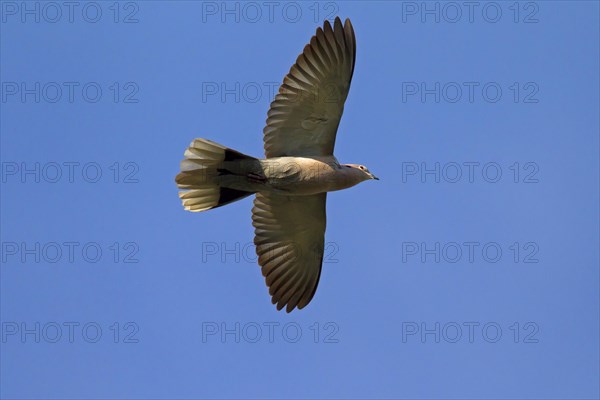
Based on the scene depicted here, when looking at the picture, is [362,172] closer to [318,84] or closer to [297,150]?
[297,150]

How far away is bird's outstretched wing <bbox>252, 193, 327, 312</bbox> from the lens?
1727cm

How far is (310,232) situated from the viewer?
17.6 metres

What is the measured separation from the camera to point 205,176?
16391 millimetres

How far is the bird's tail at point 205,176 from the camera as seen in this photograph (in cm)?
1619

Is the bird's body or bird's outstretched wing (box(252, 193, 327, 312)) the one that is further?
bird's outstretched wing (box(252, 193, 327, 312))

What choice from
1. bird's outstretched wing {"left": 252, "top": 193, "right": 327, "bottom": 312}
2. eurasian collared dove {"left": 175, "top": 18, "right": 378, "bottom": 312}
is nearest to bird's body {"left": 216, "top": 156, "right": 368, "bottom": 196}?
eurasian collared dove {"left": 175, "top": 18, "right": 378, "bottom": 312}

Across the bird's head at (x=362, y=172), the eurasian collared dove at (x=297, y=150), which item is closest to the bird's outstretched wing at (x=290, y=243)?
the eurasian collared dove at (x=297, y=150)

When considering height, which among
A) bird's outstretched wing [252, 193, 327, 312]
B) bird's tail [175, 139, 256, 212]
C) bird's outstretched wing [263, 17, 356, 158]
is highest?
bird's outstretched wing [263, 17, 356, 158]

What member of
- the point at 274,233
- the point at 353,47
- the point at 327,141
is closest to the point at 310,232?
the point at 274,233

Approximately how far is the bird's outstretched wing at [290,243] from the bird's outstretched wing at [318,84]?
1.33 m

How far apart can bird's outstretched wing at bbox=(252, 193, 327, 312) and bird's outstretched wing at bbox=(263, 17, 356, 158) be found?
4.38 feet

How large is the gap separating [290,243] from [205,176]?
197 cm

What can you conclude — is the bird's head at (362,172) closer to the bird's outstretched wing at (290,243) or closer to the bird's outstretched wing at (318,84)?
the bird's outstretched wing at (318,84)

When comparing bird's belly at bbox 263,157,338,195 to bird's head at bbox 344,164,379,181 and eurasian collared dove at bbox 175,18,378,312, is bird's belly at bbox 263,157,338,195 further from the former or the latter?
bird's head at bbox 344,164,379,181
